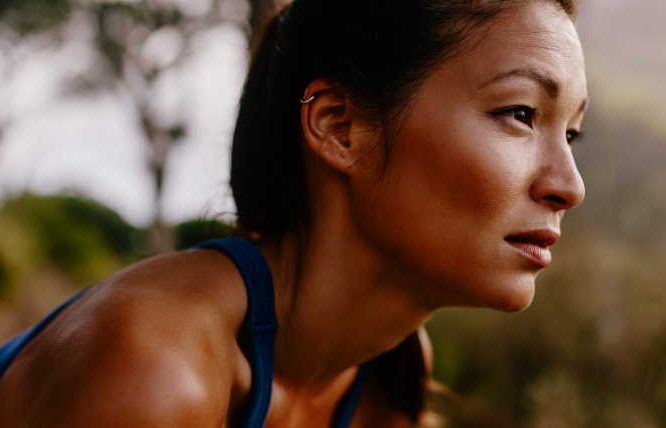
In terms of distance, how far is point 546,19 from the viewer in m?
Answer: 1.51

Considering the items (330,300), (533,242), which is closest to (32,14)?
(330,300)

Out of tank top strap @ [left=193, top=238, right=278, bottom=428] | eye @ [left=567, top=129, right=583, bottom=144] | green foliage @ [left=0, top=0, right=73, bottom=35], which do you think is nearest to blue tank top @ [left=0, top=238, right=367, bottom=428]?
tank top strap @ [left=193, top=238, right=278, bottom=428]

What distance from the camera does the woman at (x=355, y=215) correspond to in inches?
53.1

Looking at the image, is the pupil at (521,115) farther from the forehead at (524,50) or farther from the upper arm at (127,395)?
the upper arm at (127,395)

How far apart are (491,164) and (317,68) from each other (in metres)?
0.44

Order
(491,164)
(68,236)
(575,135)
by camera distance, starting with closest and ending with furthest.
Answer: (491,164) → (575,135) → (68,236)

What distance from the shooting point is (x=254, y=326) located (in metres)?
1.53

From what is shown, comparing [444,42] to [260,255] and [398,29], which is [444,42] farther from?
[260,255]

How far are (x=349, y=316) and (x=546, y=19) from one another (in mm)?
743

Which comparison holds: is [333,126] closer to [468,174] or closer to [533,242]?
[468,174]

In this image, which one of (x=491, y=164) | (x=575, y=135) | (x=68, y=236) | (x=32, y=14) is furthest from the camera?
(x=68, y=236)

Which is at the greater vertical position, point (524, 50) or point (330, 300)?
point (524, 50)

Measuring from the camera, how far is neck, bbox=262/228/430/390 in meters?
1.62

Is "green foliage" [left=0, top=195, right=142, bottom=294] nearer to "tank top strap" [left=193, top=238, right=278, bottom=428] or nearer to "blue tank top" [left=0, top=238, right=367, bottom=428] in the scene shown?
"blue tank top" [left=0, top=238, right=367, bottom=428]
